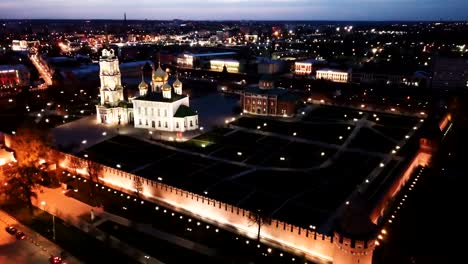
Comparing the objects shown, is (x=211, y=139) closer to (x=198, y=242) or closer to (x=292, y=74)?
(x=198, y=242)

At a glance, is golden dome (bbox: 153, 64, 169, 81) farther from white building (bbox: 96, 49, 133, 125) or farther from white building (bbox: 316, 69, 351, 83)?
white building (bbox: 316, 69, 351, 83)

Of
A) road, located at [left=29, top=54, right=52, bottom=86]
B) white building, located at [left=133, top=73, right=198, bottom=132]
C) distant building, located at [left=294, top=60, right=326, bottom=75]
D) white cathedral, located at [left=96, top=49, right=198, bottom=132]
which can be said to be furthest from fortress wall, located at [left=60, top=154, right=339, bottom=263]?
distant building, located at [left=294, top=60, right=326, bottom=75]

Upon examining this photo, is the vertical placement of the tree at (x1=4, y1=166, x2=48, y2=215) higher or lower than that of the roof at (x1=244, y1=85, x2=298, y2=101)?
lower

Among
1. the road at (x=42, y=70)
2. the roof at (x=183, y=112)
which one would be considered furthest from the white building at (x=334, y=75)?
the road at (x=42, y=70)

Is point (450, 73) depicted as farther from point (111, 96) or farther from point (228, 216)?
point (228, 216)

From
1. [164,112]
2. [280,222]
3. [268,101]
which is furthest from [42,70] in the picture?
[280,222]

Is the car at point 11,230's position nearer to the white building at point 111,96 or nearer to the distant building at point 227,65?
the white building at point 111,96
